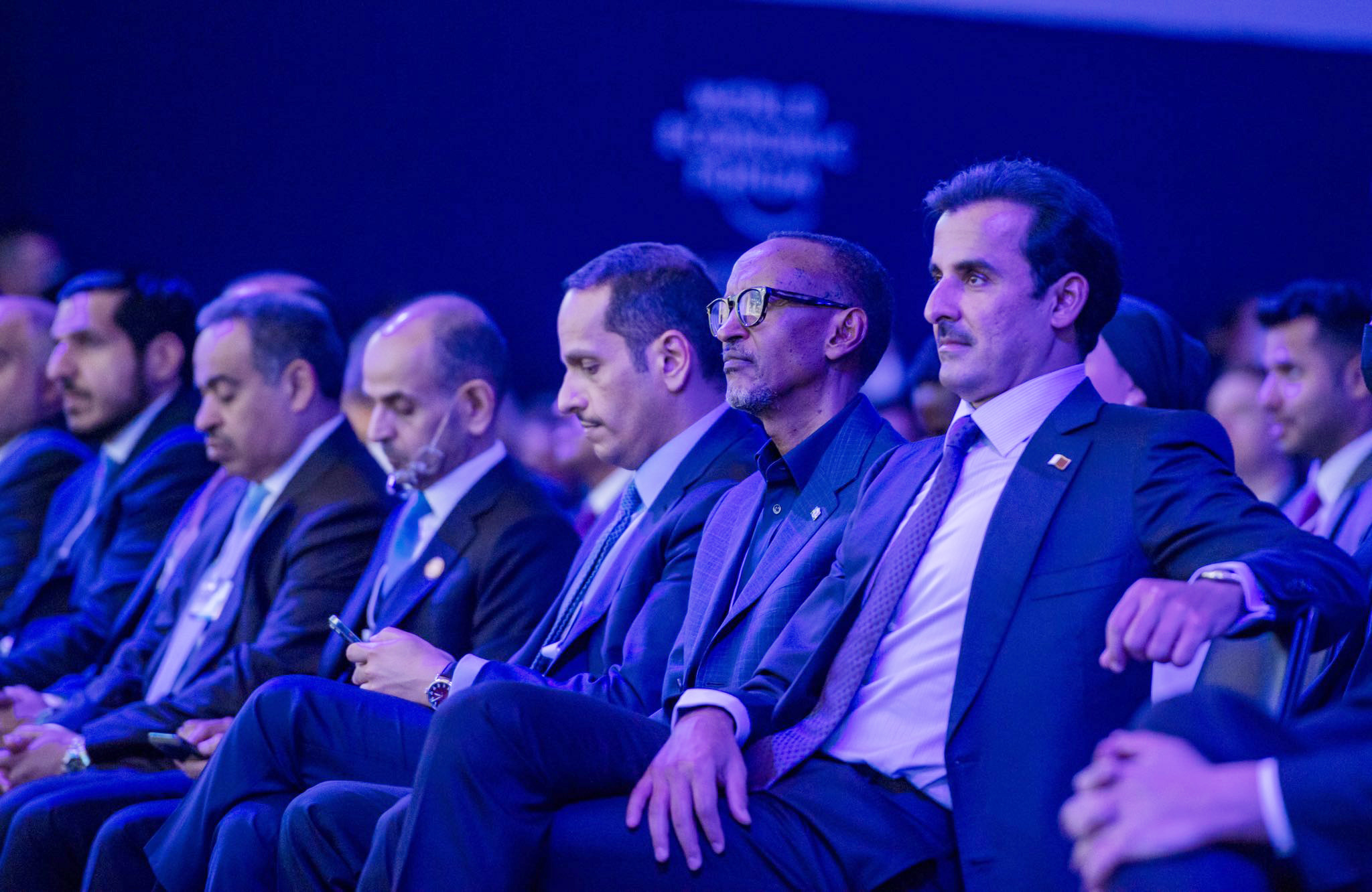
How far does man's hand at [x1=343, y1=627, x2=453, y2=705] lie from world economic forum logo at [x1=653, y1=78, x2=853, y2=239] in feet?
14.6

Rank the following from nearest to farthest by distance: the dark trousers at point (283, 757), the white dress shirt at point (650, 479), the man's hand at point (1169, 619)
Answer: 1. the man's hand at point (1169, 619)
2. the dark trousers at point (283, 757)
3. the white dress shirt at point (650, 479)

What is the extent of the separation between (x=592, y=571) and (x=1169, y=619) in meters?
1.58

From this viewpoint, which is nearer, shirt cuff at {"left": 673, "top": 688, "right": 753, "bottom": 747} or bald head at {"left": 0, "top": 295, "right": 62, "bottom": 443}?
shirt cuff at {"left": 673, "top": 688, "right": 753, "bottom": 747}

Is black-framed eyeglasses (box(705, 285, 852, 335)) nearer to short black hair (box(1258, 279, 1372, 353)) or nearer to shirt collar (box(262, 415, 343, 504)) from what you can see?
shirt collar (box(262, 415, 343, 504))

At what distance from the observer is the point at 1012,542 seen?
6.93 ft

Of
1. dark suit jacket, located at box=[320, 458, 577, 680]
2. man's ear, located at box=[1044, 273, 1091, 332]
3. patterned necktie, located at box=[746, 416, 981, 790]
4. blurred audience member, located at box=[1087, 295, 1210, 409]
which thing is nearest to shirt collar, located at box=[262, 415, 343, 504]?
dark suit jacket, located at box=[320, 458, 577, 680]

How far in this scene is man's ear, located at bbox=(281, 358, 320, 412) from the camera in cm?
414

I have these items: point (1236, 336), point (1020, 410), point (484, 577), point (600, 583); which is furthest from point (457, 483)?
point (1236, 336)

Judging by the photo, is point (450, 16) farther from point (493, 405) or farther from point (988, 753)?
point (988, 753)

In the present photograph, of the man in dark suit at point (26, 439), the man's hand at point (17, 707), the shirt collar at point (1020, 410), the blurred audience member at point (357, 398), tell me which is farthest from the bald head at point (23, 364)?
the shirt collar at point (1020, 410)

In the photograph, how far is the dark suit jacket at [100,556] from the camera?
4.37m

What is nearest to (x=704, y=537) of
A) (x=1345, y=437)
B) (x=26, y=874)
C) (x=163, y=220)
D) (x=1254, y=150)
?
(x=26, y=874)

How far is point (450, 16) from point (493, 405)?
3443mm

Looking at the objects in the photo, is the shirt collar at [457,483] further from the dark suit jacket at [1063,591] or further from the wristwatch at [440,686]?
the dark suit jacket at [1063,591]
